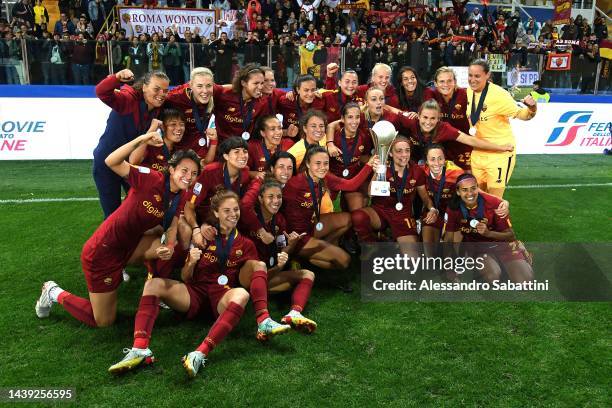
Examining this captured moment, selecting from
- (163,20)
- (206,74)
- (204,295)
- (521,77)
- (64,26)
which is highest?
(163,20)

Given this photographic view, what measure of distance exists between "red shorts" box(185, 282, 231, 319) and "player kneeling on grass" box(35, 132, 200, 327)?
34 cm

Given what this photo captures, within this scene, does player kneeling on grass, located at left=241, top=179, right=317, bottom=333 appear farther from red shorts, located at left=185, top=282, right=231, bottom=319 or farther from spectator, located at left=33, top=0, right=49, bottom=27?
spectator, located at left=33, top=0, right=49, bottom=27

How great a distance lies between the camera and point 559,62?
46.7 ft

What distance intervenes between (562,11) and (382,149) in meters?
19.8

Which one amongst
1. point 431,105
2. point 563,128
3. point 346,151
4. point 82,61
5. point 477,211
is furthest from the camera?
point 82,61

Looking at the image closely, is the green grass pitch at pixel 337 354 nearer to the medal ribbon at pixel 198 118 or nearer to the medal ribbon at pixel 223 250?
the medal ribbon at pixel 223 250

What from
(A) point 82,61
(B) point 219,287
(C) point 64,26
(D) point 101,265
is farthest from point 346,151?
(C) point 64,26

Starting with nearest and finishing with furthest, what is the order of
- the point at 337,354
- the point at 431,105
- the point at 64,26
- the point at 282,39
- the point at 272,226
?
the point at 337,354 < the point at 272,226 < the point at 431,105 < the point at 282,39 < the point at 64,26

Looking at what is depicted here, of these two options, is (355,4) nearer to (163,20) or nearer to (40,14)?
(163,20)

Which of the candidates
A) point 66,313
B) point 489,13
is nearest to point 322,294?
point 66,313

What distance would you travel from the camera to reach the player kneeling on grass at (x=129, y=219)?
12.2 ft

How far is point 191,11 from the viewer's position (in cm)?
1642

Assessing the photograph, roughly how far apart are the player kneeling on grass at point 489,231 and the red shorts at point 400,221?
1.46 ft

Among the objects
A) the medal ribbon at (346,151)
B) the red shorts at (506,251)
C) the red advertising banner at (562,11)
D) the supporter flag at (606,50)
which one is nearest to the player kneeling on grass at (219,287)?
the medal ribbon at (346,151)
